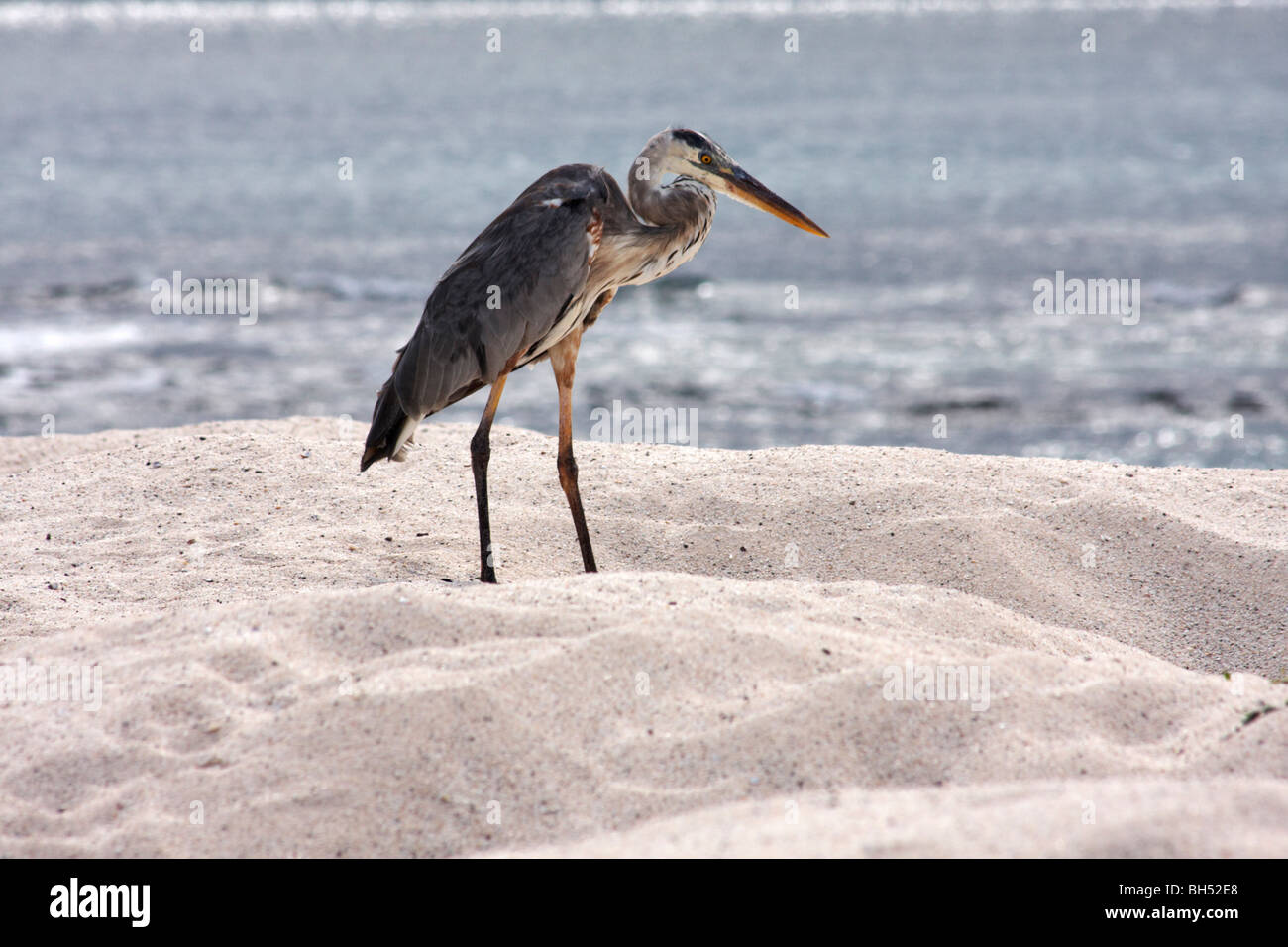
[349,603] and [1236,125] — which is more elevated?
[1236,125]

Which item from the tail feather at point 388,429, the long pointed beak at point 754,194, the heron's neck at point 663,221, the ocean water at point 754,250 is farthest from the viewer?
the ocean water at point 754,250

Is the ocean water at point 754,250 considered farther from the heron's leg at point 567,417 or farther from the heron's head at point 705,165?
the heron's head at point 705,165

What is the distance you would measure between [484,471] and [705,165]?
1723 millimetres

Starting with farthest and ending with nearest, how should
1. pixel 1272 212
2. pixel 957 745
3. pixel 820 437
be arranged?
pixel 1272 212 < pixel 820 437 < pixel 957 745

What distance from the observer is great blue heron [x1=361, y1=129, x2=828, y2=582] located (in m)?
4.88

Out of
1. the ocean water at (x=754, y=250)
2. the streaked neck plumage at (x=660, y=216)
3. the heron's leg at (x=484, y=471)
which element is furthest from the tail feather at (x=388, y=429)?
the ocean water at (x=754, y=250)

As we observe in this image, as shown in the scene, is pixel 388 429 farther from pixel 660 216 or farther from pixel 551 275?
pixel 660 216

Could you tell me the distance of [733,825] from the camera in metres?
2.87

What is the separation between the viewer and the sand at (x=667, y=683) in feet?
9.78

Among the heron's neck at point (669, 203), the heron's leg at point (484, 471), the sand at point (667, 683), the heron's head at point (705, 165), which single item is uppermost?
the heron's head at point (705, 165)

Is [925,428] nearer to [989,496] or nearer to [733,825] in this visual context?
[989,496]

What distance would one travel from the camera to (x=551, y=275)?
4848 millimetres

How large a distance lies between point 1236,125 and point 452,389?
27.9m
